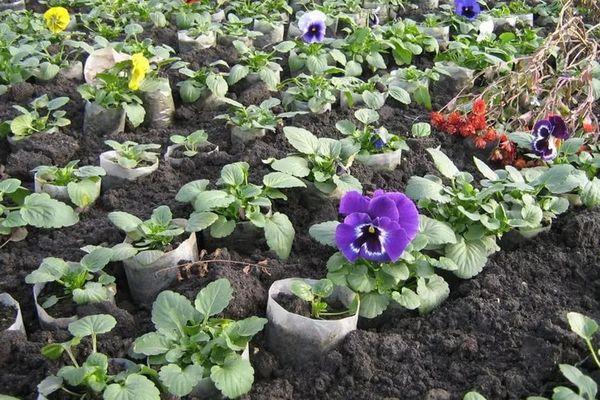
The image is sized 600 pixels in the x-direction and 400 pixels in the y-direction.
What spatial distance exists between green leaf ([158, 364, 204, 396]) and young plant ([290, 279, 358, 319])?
1.43 ft

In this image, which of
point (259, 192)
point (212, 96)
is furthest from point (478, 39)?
point (259, 192)

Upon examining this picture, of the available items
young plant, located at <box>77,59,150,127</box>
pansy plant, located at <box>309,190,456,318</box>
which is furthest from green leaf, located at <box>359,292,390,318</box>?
young plant, located at <box>77,59,150,127</box>

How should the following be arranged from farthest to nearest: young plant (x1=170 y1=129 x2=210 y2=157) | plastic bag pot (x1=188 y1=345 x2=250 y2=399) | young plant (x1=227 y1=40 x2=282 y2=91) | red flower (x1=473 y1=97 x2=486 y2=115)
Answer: young plant (x1=227 y1=40 x2=282 y2=91) → red flower (x1=473 y1=97 x2=486 y2=115) → young plant (x1=170 y1=129 x2=210 y2=157) → plastic bag pot (x1=188 y1=345 x2=250 y2=399)

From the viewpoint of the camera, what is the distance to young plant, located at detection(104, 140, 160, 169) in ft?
11.1

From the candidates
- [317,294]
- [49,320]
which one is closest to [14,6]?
[49,320]

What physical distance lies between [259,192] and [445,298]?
2.60 feet

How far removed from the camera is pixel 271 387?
2299 millimetres

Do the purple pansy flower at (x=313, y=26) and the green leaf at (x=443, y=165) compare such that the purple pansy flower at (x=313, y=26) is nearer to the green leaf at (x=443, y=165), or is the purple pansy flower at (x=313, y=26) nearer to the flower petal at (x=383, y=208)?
the green leaf at (x=443, y=165)

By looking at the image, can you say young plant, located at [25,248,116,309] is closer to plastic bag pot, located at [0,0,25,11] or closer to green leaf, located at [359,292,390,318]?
green leaf, located at [359,292,390,318]

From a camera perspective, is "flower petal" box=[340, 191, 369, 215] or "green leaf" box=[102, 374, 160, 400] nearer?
"green leaf" box=[102, 374, 160, 400]

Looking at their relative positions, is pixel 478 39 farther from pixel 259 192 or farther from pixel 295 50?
pixel 259 192

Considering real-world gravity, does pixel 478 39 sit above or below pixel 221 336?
below

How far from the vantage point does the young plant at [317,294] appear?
2.42 meters

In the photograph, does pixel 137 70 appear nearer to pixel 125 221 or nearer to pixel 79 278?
pixel 125 221
